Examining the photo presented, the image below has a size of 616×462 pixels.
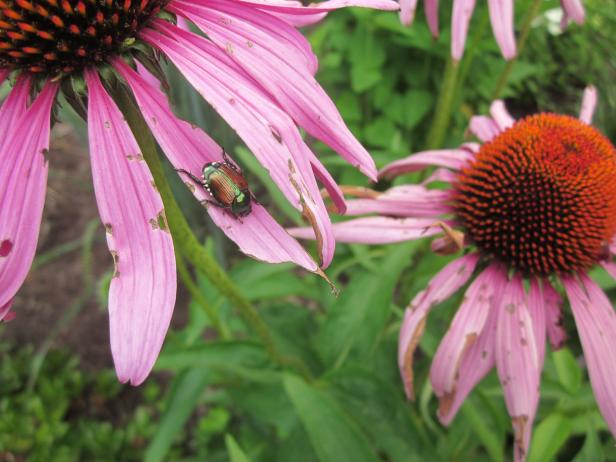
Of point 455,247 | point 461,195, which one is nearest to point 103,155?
point 455,247

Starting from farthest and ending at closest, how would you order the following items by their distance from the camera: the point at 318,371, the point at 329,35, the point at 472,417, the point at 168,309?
the point at 329,35 < the point at 318,371 < the point at 472,417 < the point at 168,309

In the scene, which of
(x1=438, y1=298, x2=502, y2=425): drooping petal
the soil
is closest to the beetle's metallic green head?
(x1=438, y1=298, x2=502, y2=425): drooping petal

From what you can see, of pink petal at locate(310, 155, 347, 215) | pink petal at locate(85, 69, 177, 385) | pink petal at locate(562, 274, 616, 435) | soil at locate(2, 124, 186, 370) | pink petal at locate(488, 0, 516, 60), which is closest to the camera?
pink petal at locate(85, 69, 177, 385)

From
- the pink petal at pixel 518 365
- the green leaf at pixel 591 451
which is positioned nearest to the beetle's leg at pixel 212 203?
the pink petal at pixel 518 365

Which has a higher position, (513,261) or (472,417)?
(513,261)

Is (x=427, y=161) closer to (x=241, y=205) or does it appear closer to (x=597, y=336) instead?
(x=597, y=336)

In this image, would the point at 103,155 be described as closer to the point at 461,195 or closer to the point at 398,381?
the point at 461,195

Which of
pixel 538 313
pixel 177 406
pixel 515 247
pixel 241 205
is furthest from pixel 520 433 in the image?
pixel 177 406

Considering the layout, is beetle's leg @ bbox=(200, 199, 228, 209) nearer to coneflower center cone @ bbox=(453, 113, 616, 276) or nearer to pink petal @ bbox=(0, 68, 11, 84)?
pink petal @ bbox=(0, 68, 11, 84)
